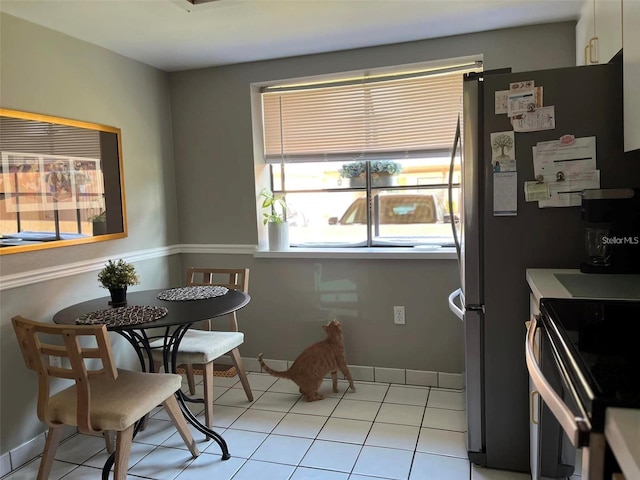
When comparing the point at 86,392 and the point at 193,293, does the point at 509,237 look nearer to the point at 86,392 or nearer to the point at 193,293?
the point at 193,293

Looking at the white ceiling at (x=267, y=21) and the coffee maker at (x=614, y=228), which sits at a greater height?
the white ceiling at (x=267, y=21)

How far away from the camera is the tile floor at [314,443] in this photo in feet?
6.93

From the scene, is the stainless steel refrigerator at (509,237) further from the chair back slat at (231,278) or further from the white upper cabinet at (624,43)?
the chair back slat at (231,278)

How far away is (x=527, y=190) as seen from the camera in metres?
1.94

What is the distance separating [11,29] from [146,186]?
1148 mm

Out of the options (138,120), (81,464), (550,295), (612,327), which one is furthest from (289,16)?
(81,464)

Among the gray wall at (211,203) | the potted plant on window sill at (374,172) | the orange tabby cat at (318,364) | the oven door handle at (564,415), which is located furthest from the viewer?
the potted plant on window sill at (374,172)

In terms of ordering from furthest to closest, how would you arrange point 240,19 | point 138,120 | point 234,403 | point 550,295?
1. point 138,120
2. point 234,403
3. point 240,19
4. point 550,295

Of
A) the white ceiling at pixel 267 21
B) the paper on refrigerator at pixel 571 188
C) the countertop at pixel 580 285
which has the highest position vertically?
the white ceiling at pixel 267 21

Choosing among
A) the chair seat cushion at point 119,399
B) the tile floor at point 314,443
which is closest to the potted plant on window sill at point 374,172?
the tile floor at point 314,443

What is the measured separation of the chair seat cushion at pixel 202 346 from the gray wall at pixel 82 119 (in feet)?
1.81

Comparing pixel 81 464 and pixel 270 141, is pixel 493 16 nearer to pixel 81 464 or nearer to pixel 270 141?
pixel 270 141

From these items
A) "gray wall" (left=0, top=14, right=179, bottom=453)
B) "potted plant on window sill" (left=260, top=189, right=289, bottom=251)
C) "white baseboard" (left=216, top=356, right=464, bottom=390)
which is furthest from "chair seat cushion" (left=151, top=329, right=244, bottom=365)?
"white baseboard" (left=216, top=356, right=464, bottom=390)

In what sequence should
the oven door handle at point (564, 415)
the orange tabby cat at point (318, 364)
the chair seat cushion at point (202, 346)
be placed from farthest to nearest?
the orange tabby cat at point (318, 364) → the chair seat cushion at point (202, 346) → the oven door handle at point (564, 415)
